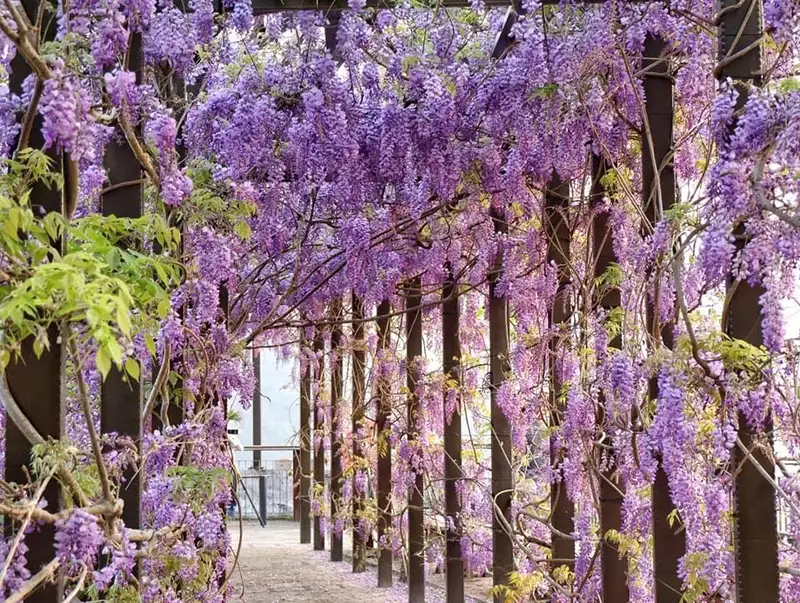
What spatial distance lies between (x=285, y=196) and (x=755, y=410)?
10.8 ft

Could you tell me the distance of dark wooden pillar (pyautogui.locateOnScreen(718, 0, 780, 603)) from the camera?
9.15ft

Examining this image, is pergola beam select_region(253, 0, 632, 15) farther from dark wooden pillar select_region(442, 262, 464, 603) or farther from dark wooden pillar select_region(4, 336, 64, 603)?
dark wooden pillar select_region(442, 262, 464, 603)

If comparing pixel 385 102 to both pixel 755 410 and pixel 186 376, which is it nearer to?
pixel 186 376

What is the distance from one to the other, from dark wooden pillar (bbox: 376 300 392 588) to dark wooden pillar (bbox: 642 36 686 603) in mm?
4479

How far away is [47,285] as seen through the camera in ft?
6.34

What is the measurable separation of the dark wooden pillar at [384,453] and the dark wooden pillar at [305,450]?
192cm

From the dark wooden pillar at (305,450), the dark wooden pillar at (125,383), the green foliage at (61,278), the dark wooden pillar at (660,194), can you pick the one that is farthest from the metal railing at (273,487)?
the green foliage at (61,278)

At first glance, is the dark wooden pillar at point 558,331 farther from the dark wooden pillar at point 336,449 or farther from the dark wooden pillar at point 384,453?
the dark wooden pillar at point 336,449

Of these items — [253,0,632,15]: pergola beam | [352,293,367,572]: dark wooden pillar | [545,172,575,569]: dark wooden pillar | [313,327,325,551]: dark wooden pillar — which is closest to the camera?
[253,0,632,15]: pergola beam

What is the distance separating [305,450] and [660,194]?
8.75 m

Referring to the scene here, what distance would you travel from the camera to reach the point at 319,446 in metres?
10.4

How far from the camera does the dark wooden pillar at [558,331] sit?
210 inches

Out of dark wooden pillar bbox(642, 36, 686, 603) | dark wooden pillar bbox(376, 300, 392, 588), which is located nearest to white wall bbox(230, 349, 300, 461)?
dark wooden pillar bbox(376, 300, 392, 588)

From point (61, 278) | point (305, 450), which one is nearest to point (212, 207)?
point (61, 278)
